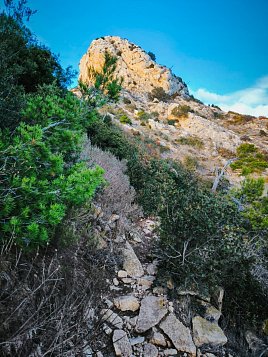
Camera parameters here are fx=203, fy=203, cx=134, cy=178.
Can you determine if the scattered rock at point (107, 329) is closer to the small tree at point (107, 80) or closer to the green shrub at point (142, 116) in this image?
the small tree at point (107, 80)

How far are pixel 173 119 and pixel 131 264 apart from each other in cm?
2743

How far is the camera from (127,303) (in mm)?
2713

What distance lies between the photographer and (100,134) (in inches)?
361

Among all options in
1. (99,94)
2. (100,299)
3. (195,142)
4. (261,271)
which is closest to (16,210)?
(100,299)

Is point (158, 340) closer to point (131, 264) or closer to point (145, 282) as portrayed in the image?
point (145, 282)

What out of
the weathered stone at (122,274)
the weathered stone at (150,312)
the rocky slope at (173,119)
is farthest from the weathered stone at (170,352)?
the rocky slope at (173,119)

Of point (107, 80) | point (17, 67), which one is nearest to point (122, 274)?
point (107, 80)

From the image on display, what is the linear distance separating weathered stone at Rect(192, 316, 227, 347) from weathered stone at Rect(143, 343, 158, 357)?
63 centimetres

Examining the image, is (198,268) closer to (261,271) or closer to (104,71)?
(261,271)

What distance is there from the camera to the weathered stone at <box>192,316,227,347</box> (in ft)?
8.60

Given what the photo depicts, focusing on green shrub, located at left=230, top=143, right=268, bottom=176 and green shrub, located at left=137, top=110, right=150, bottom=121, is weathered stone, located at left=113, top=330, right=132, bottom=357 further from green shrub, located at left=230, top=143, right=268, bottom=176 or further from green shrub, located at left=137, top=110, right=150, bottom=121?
green shrub, located at left=137, top=110, right=150, bottom=121

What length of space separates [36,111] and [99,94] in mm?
971

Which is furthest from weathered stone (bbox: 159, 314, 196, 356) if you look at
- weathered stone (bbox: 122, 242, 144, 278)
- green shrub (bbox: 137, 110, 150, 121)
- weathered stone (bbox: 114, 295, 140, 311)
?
green shrub (bbox: 137, 110, 150, 121)

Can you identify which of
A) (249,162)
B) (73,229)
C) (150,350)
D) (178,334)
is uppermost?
(249,162)
